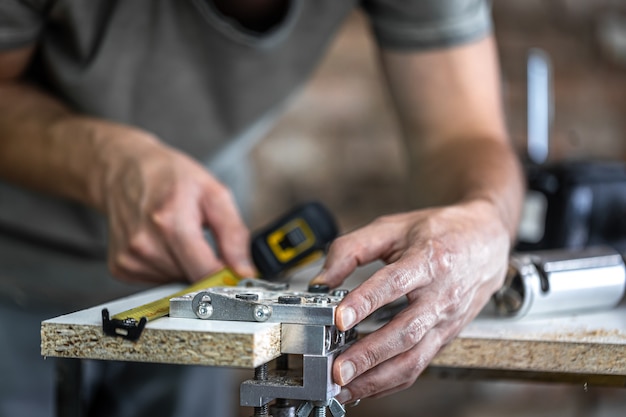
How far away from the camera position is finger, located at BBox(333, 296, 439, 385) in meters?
0.69

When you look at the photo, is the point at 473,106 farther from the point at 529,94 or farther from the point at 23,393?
the point at 23,393

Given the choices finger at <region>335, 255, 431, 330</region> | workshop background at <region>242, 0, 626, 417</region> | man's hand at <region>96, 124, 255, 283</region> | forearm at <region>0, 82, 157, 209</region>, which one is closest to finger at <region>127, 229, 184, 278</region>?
man's hand at <region>96, 124, 255, 283</region>

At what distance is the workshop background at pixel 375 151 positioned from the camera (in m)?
2.68

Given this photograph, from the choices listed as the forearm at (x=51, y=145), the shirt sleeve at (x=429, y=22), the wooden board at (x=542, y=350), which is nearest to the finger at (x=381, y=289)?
the wooden board at (x=542, y=350)

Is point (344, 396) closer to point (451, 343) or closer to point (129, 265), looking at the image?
point (451, 343)

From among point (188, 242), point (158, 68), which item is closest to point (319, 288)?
point (188, 242)

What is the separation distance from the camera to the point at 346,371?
2.24ft

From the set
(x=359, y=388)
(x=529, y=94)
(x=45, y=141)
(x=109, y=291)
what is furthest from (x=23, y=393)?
(x=529, y=94)

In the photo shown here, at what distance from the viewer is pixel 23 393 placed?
1.42 metres

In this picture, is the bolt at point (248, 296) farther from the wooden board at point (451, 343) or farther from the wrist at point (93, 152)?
the wrist at point (93, 152)

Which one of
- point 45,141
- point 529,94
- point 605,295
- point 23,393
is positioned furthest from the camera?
point 529,94

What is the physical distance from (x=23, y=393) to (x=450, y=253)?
925 mm

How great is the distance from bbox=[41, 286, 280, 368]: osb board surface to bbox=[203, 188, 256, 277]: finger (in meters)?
0.28

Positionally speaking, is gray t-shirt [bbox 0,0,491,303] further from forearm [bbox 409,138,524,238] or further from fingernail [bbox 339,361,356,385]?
fingernail [bbox 339,361,356,385]
